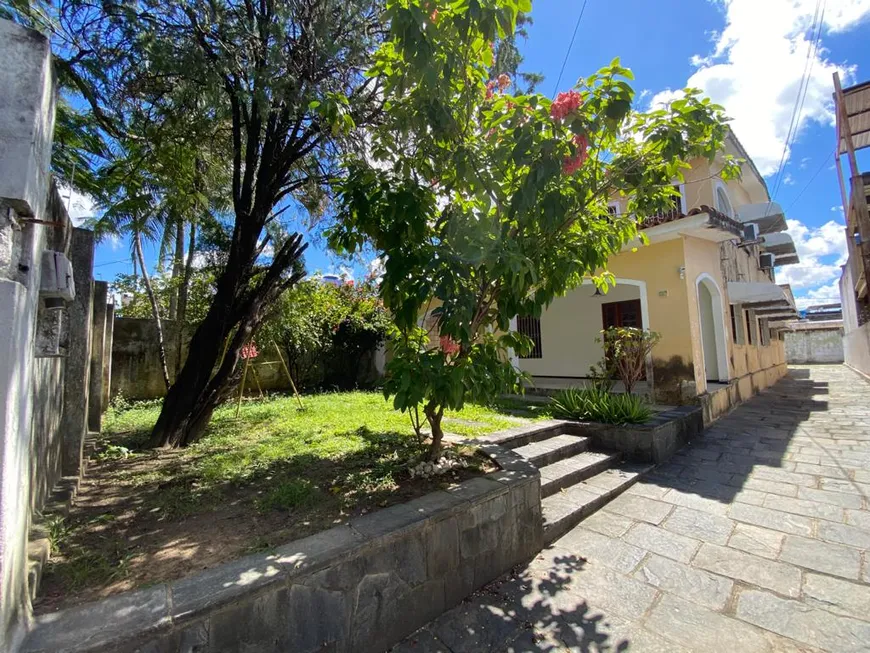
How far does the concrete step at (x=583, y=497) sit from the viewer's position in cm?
352

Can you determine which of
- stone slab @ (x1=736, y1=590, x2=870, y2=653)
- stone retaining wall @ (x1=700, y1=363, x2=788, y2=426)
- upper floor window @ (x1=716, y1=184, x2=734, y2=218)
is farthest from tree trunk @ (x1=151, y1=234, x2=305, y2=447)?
upper floor window @ (x1=716, y1=184, x2=734, y2=218)

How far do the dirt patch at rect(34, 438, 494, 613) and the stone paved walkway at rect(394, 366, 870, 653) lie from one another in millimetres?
908

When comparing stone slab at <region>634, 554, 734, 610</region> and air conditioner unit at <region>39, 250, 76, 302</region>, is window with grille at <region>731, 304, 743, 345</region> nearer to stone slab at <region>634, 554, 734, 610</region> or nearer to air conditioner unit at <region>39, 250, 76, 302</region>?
stone slab at <region>634, 554, 734, 610</region>

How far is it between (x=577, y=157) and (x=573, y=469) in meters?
3.33

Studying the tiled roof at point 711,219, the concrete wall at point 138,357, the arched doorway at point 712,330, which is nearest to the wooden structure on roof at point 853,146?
the arched doorway at point 712,330

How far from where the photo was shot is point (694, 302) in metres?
7.70

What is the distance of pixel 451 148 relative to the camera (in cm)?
313

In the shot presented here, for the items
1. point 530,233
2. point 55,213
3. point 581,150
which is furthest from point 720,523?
point 55,213

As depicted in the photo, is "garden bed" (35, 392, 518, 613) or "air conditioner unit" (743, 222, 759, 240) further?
"air conditioner unit" (743, 222, 759, 240)

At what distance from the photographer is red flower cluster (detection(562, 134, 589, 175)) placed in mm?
2879

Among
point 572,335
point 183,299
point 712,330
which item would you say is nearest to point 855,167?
point 712,330

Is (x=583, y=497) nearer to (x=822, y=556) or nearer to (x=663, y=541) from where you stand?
(x=663, y=541)

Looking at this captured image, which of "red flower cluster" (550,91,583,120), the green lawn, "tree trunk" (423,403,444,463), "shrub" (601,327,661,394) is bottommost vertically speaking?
the green lawn

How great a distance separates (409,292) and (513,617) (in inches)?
85.3
